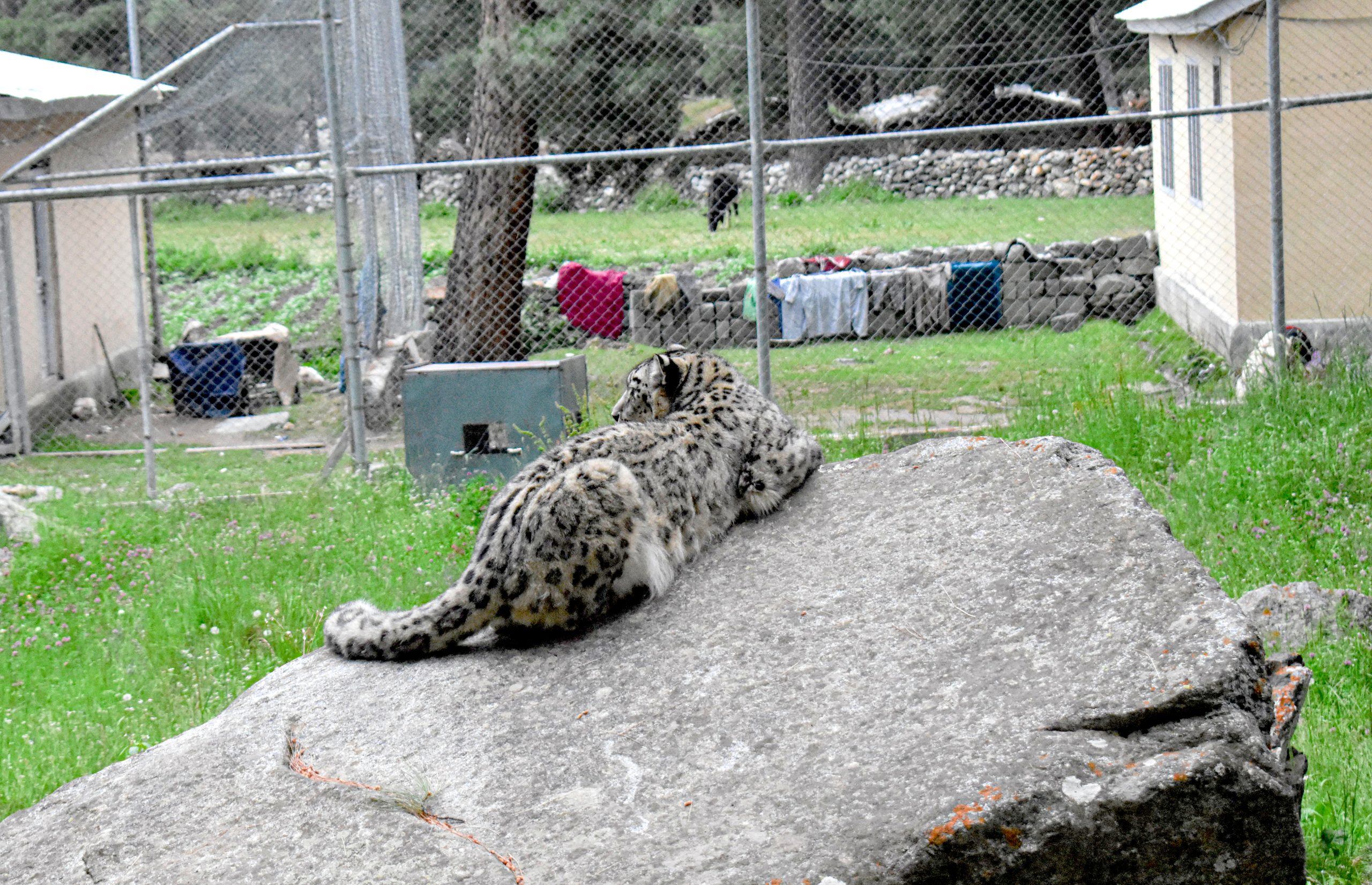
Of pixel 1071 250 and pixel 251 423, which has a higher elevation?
pixel 1071 250

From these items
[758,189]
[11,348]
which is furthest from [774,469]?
[11,348]

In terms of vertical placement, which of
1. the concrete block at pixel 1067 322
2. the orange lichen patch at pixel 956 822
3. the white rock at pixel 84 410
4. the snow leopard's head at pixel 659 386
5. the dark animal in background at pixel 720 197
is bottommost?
the orange lichen patch at pixel 956 822

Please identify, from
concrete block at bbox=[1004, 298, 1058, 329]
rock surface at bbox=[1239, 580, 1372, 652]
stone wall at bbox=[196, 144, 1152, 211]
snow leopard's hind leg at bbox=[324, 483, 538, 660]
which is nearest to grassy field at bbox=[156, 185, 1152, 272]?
stone wall at bbox=[196, 144, 1152, 211]

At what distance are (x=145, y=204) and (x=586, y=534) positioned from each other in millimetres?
13129

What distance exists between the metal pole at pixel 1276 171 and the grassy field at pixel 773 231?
10.8 m

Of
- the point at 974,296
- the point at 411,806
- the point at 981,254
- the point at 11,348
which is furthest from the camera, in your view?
the point at 981,254

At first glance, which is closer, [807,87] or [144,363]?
[144,363]

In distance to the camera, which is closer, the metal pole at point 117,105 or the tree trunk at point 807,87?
the metal pole at point 117,105

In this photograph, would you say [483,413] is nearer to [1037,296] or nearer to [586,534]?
[586,534]

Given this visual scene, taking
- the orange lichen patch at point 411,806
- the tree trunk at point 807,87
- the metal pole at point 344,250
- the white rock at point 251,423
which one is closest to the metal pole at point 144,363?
the metal pole at point 344,250

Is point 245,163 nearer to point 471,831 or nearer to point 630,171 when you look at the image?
point 471,831

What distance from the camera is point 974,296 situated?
54.1 feet

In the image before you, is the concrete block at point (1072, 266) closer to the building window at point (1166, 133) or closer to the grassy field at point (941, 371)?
the grassy field at point (941, 371)

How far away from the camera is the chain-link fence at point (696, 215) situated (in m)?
11.4
